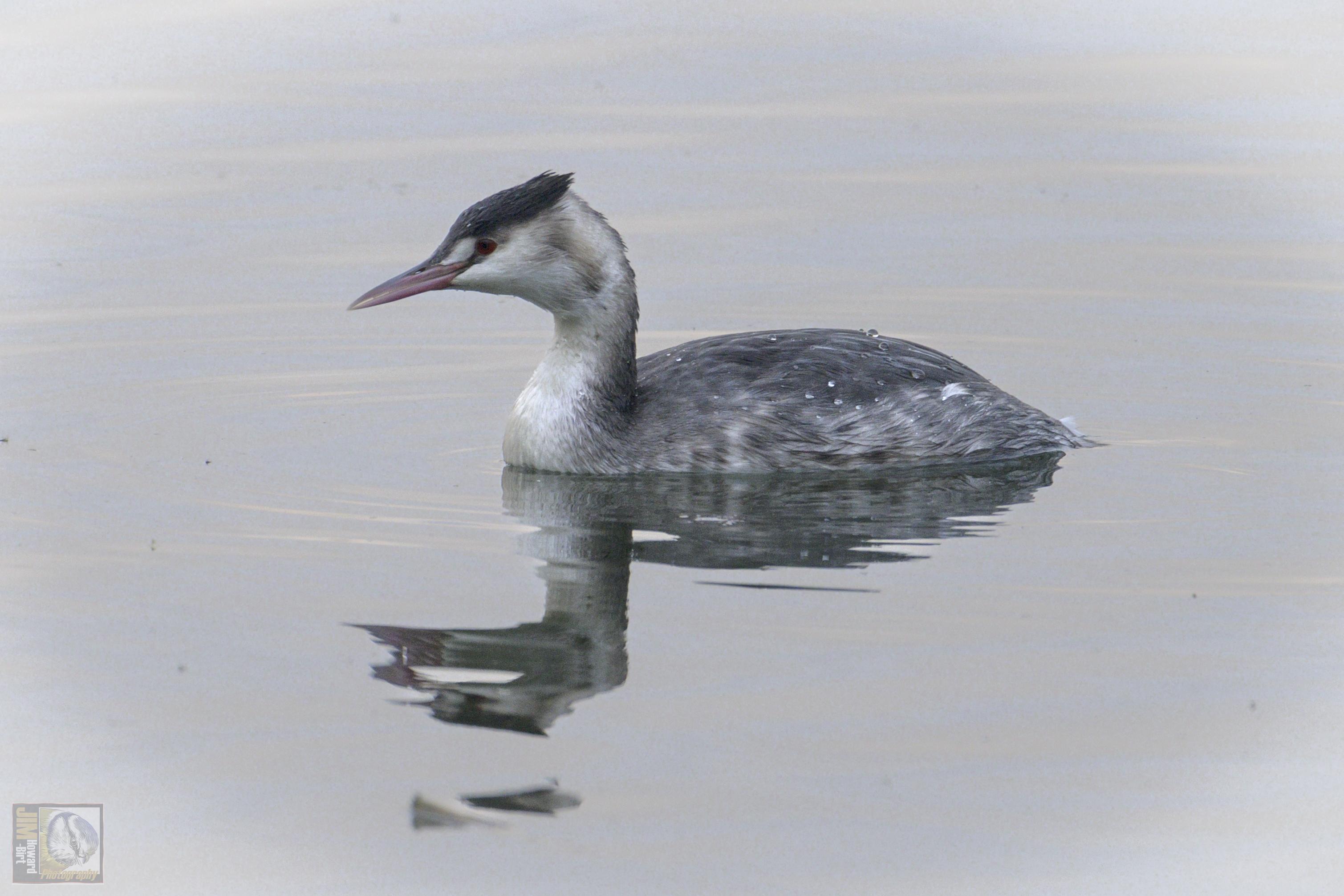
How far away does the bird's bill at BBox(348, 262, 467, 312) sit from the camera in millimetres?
9742

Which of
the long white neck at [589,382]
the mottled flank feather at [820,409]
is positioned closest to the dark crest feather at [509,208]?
the long white neck at [589,382]

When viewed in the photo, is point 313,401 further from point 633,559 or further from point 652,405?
point 633,559

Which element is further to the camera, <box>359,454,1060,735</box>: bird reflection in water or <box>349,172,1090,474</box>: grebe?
<box>349,172,1090,474</box>: grebe

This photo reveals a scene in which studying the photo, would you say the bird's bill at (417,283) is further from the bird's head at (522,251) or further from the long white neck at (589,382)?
the long white neck at (589,382)

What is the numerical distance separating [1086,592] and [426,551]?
2.72m

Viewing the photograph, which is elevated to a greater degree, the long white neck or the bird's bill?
the bird's bill

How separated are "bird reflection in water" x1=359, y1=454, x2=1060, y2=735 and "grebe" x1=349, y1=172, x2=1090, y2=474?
0.38ft

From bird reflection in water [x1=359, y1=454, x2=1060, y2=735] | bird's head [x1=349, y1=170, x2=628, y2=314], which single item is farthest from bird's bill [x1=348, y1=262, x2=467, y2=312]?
bird reflection in water [x1=359, y1=454, x2=1060, y2=735]

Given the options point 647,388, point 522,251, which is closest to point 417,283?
point 522,251

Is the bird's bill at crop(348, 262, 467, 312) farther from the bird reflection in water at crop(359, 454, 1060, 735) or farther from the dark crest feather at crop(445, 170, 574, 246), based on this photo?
the bird reflection in water at crop(359, 454, 1060, 735)

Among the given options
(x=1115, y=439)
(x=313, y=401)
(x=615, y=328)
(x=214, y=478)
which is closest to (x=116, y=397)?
(x=313, y=401)

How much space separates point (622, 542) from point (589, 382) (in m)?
1.60

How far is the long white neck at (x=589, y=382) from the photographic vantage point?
9.84 metres

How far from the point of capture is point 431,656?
708cm
